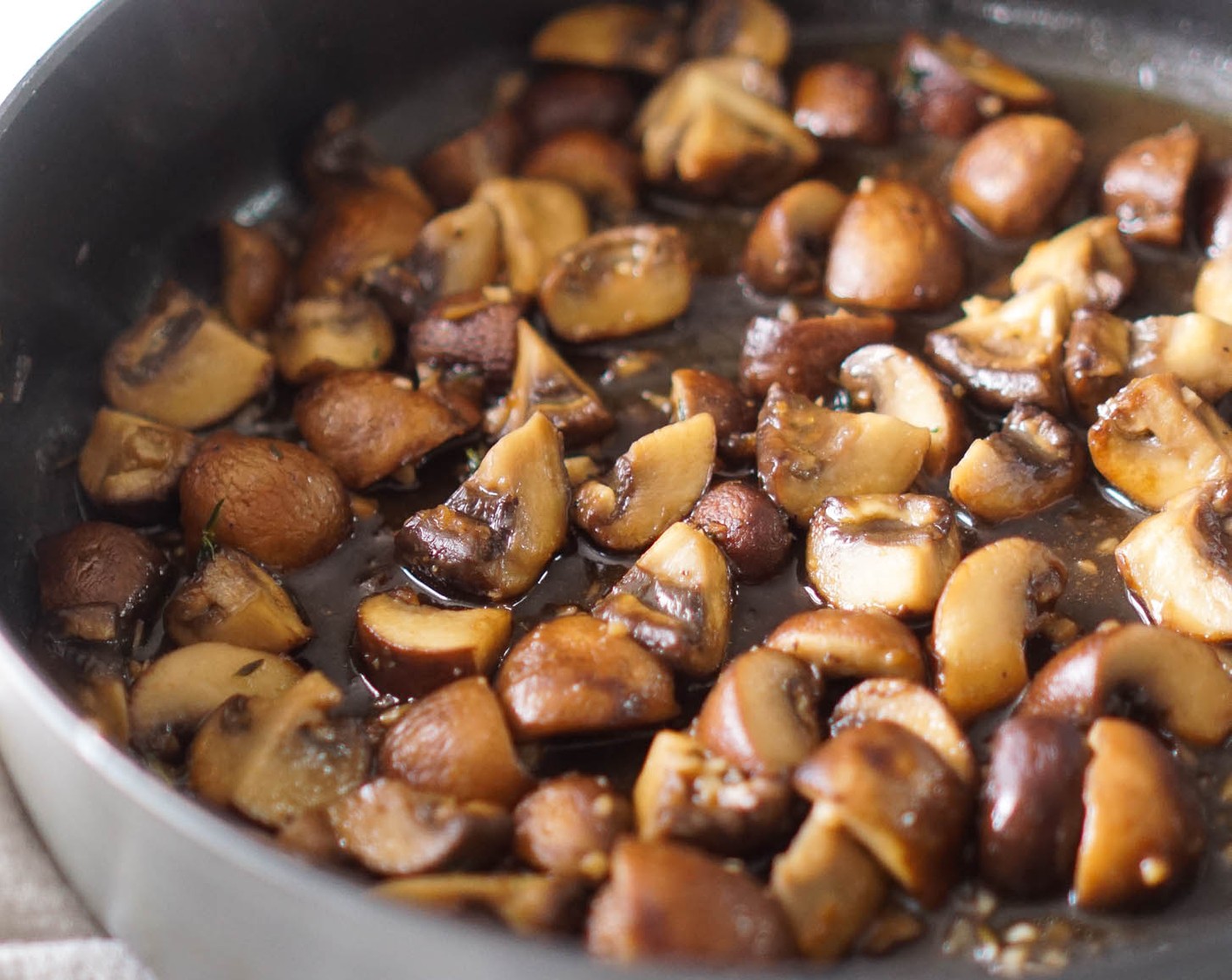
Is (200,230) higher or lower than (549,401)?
higher

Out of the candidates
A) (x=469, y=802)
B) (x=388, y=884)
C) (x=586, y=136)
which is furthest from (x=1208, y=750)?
(x=586, y=136)

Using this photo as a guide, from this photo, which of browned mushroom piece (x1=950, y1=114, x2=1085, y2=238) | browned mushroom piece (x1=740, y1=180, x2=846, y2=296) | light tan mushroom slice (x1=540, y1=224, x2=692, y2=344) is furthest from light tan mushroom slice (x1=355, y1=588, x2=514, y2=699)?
browned mushroom piece (x1=950, y1=114, x2=1085, y2=238)

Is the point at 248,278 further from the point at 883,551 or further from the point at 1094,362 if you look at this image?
the point at 1094,362

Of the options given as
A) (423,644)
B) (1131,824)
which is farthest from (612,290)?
(1131,824)

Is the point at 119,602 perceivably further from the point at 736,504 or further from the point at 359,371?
the point at 736,504

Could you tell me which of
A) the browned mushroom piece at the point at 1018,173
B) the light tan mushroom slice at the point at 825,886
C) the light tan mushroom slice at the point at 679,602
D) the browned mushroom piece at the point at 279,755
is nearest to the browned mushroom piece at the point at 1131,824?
the light tan mushroom slice at the point at 825,886

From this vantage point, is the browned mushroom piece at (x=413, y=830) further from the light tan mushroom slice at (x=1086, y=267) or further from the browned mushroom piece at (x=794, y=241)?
the light tan mushroom slice at (x=1086, y=267)

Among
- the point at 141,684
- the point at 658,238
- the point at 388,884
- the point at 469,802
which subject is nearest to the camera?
the point at 388,884
